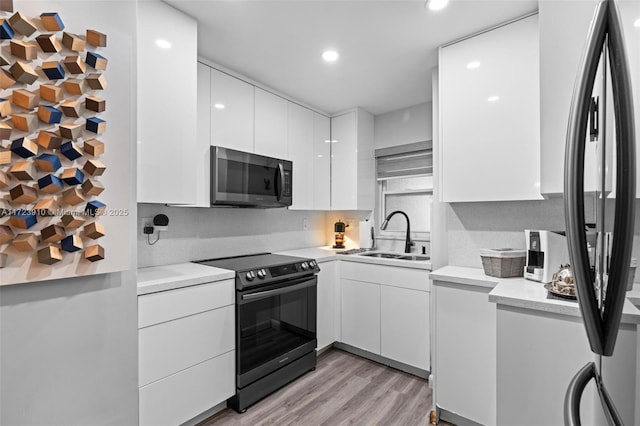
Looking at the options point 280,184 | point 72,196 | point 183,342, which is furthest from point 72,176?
point 280,184

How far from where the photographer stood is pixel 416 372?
254 cm

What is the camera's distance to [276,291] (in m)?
2.23

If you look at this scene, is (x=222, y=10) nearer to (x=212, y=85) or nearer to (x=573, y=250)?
(x=212, y=85)

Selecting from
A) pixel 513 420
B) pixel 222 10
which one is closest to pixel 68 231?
pixel 222 10

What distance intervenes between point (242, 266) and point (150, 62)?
4.47 feet

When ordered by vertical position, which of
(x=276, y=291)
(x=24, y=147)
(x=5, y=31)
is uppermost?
(x=5, y=31)

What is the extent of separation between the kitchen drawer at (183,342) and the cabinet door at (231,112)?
1255 millimetres

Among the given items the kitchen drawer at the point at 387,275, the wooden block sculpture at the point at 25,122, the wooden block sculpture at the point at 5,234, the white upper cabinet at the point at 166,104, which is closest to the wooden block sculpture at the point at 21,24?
the wooden block sculpture at the point at 25,122

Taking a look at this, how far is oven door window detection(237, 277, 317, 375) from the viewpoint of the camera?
2.09m

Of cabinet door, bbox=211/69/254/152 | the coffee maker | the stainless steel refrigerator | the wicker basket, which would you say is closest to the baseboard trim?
the wicker basket

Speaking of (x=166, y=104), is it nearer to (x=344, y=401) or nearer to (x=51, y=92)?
(x=51, y=92)

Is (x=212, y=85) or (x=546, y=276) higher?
(x=212, y=85)

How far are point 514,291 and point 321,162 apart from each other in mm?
2255

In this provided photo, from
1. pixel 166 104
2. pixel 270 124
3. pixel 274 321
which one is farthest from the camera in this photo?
pixel 270 124
